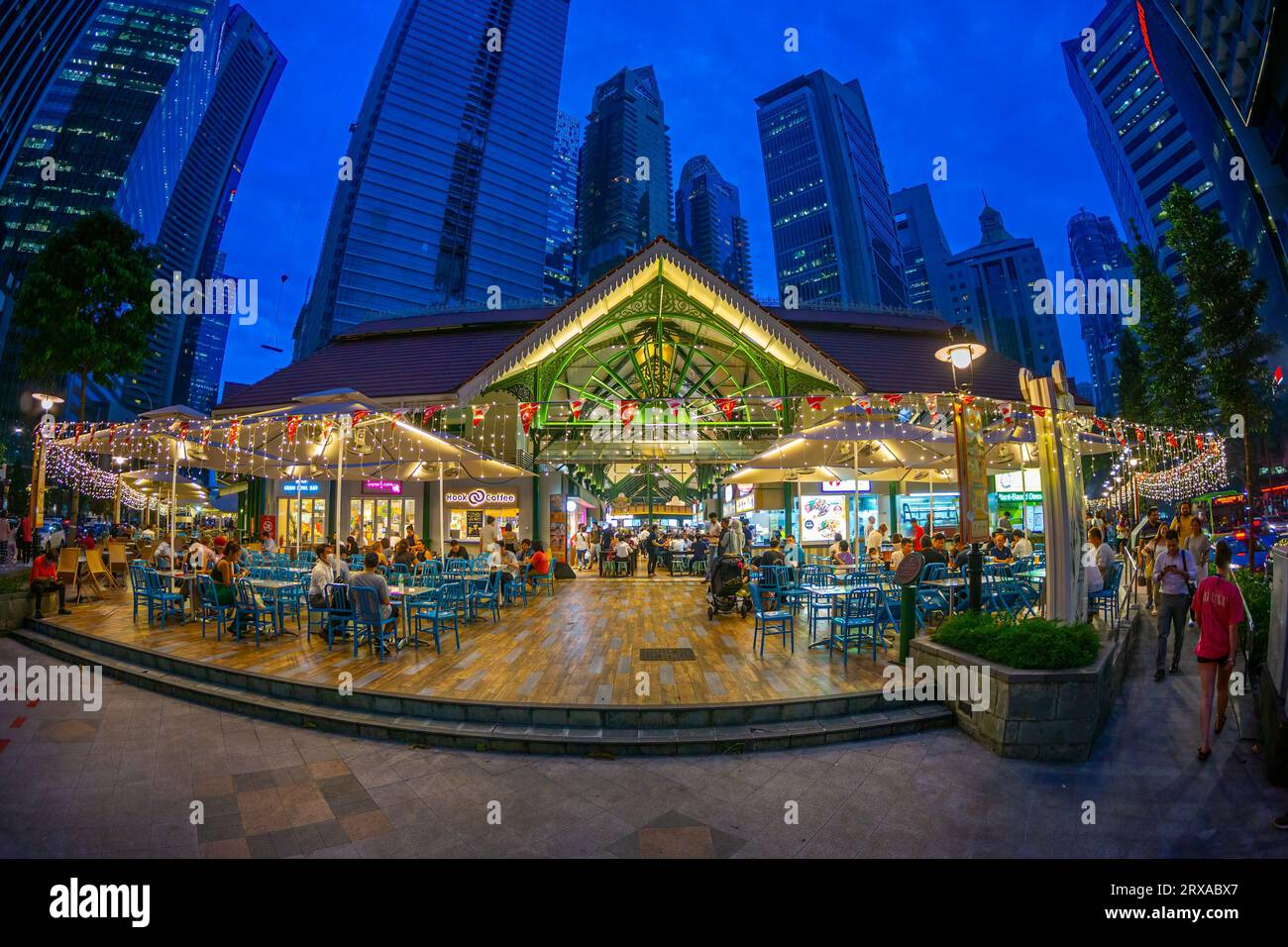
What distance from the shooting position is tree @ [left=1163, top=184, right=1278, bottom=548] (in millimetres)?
13398

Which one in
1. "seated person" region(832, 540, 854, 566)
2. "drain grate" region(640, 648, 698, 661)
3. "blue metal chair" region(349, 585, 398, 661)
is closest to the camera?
"blue metal chair" region(349, 585, 398, 661)

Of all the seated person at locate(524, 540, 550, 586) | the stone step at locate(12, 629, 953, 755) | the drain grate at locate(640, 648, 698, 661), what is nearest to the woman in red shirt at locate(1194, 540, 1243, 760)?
the stone step at locate(12, 629, 953, 755)

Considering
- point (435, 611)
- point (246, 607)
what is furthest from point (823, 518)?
point (246, 607)

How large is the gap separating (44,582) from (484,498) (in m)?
10.2

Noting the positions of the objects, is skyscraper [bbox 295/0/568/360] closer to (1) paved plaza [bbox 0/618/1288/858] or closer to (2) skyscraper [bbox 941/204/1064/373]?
(1) paved plaza [bbox 0/618/1288/858]

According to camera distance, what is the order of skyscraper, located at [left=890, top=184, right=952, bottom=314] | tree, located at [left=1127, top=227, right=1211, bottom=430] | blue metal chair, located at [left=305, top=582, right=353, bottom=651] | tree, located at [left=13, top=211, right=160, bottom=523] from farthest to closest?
skyscraper, located at [left=890, top=184, right=952, bottom=314]
tree, located at [left=1127, top=227, right=1211, bottom=430]
tree, located at [left=13, top=211, right=160, bottom=523]
blue metal chair, located at [left=305, top=582, right=353, bottom=651]

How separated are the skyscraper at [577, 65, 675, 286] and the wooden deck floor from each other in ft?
353

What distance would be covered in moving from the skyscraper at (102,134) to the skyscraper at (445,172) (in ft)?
77.0

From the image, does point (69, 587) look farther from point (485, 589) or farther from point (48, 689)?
point (485, 589)

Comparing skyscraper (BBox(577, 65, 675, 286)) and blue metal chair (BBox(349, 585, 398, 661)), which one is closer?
blue metal chair (BBox(349, 585, 398, 661))

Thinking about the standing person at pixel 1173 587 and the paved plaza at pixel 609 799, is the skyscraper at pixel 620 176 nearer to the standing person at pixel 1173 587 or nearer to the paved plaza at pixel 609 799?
the standing person at pixel 1173 587
